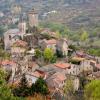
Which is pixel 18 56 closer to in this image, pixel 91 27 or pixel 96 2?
pixel 91 27

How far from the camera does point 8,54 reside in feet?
A: 114

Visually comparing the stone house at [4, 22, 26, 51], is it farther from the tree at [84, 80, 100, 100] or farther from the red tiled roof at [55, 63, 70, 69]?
the tree at [84, 80, 100, 100]

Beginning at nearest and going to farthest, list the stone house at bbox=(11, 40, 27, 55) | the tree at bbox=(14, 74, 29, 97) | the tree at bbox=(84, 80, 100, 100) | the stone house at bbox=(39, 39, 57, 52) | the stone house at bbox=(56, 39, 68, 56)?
the tree at bbox=(84, 80, 100, 100) < the tree at bbox=(14, 74, 29, 97) < the stone house at bbox=(11, 40, 27, 55) < the stone house at bbox=(56, 39, 68, 56) < the stone house at bbox=(39, 39, 57, 52)

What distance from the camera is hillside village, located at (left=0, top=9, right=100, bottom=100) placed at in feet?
89.0

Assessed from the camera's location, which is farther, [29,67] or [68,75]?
[29,67]

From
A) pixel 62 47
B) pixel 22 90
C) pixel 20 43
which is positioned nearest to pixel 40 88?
pixel 22 90

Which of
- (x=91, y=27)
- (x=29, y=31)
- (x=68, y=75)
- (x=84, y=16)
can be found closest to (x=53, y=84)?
(x=68, y=75)

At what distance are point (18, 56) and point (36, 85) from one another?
10.2 metres

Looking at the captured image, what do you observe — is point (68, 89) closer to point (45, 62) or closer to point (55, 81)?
point (55, 81)

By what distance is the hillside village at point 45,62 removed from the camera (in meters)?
27.1

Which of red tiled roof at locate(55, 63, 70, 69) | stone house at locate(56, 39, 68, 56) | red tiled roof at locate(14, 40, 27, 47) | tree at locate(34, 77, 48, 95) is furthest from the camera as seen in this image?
red tiled roof at locate(14, 40, 27, 47)

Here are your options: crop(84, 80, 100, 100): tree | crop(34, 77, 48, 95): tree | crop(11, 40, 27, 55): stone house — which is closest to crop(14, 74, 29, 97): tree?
crop(34, 77, 48, 95): tree

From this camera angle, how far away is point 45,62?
3319 cm

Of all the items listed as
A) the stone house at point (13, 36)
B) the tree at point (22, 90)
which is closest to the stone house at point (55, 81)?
the tree at point (22, 90)
